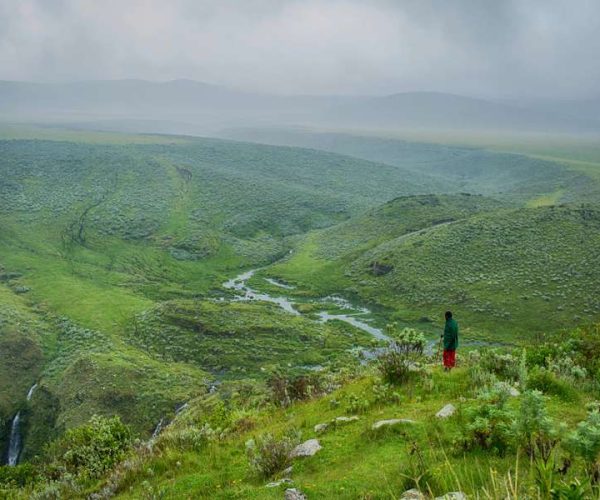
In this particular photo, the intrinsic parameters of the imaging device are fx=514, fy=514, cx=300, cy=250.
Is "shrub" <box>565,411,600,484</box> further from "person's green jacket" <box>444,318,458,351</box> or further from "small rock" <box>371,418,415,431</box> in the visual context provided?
"person's green jacket" <box>444,318,458,351</box>

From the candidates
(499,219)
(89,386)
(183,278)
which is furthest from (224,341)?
(499,219)

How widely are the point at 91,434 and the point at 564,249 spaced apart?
9538 cm

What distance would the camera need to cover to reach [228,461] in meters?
12.7

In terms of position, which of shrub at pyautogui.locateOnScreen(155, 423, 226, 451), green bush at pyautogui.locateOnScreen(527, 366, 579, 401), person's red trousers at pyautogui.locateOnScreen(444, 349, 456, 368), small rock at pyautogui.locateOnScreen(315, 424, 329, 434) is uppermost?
green bush at pyautogui.locateOnScreen(527, 366, 579, 401)

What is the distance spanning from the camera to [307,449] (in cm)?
1187

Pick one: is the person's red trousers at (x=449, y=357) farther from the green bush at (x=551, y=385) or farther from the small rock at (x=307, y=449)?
the small rock at (x=307, y=449)

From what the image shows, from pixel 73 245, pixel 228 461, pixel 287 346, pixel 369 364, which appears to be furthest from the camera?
pixel 73 245

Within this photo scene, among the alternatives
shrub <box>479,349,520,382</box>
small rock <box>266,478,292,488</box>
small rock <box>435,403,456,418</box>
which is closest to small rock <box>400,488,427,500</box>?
small rock <box>266,478,292,488</box>

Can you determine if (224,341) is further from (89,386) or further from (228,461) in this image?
(228,461)

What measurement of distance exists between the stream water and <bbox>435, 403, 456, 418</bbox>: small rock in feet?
205

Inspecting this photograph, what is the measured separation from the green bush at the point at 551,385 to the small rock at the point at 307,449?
18.6 ft

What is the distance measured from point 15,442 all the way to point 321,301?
5625 centimetres

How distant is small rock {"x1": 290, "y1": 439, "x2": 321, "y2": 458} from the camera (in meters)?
11.7

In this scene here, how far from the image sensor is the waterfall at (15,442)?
155 feet
